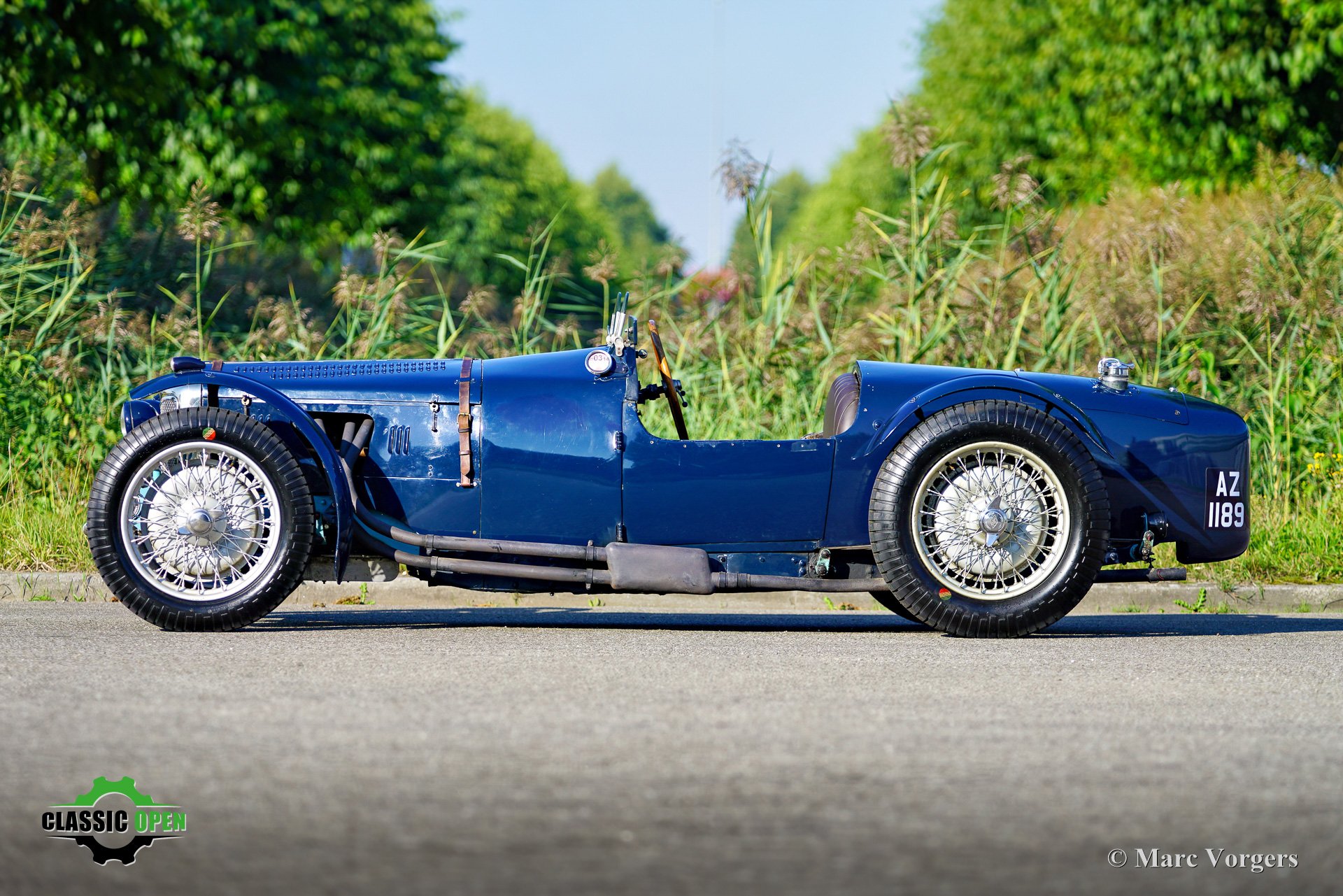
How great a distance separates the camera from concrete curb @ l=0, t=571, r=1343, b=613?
769 cm

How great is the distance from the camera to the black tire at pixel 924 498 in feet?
20.1

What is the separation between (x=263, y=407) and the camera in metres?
6.13

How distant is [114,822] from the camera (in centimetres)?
314

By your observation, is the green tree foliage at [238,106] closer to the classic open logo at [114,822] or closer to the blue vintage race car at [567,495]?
the blue vintage race car at [567,495]

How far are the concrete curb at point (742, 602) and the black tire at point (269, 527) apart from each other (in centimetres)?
169

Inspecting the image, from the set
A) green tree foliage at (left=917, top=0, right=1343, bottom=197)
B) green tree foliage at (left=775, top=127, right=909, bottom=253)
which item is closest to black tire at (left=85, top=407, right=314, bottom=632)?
green tree foliage at (left=917, top=0, right=1343, bottom=197)

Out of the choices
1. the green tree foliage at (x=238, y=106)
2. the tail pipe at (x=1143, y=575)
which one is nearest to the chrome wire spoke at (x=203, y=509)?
the tail pipe at (x=1143, y=575)

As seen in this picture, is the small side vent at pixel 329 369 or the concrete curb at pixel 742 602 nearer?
the small side vent at pixel 329 369

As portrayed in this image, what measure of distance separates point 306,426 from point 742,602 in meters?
3.08

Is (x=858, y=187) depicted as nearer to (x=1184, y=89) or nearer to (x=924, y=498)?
(x=1184, y=89)

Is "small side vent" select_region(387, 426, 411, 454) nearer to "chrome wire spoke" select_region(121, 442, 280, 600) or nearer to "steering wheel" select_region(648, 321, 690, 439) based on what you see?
"chrome wire spoke" select_region(121, 442, 280, 600)

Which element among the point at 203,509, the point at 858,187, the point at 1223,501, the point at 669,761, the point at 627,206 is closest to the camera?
the point at 669,761

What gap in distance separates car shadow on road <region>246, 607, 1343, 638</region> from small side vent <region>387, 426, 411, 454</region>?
855 mm

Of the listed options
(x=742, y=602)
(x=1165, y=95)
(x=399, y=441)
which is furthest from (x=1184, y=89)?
(x=399, y=441)
